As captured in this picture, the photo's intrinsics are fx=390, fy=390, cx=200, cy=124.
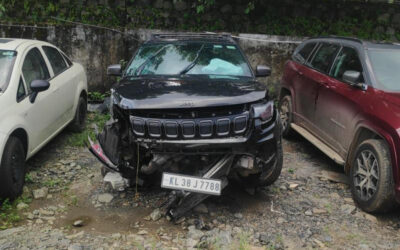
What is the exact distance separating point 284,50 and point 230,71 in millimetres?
4256

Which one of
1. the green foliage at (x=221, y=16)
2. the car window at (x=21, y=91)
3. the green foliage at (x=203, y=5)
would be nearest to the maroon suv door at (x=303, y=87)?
the green foliage at (x=221, y=16)

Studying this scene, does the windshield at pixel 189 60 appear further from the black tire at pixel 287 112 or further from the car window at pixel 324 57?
the black tire at pixel 287 112

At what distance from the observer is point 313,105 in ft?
19.0

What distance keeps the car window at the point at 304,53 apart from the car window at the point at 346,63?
0.95m

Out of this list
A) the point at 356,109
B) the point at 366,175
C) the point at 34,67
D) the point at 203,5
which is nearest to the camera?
the point at 366,175

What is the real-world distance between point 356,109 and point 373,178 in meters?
0.87

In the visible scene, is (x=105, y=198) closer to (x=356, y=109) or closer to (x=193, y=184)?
(x=193, y=184)

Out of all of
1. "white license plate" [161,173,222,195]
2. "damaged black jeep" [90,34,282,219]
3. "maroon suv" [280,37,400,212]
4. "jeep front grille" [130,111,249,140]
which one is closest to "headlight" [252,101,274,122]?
"damaged black jeep" [90,34,282,219]

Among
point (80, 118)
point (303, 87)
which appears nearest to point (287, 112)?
point (303, 87)

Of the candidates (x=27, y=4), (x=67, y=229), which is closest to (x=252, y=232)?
(x=67, y=229)

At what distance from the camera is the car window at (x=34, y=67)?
4.97m

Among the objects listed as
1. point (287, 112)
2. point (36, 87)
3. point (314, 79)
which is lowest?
point (287, 112)

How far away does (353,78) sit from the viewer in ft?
15.5

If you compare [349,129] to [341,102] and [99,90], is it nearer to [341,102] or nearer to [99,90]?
[341,102]
